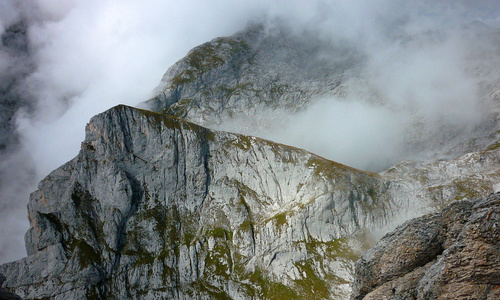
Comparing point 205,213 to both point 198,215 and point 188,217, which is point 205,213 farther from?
point 188,217

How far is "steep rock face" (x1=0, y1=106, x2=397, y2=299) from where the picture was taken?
12719 centimetres

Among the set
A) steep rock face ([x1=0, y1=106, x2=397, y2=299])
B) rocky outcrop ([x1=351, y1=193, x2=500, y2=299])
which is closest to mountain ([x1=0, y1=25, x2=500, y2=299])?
steep rock face ([x1=0, y1=106, x2=397, y2=299])

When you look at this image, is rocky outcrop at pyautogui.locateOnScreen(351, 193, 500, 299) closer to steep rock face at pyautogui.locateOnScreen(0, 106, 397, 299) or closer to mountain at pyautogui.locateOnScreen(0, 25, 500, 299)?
mountain at pyautogui.locateOnScreen(0, 25, 500, 299)

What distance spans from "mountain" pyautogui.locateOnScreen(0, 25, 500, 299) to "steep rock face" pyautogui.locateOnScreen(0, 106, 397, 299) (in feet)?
1.54

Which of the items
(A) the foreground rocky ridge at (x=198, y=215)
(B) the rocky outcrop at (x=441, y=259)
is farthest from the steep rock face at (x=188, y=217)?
(B) the rocky outcrop at (x=441, y=259)

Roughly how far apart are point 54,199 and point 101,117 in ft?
141

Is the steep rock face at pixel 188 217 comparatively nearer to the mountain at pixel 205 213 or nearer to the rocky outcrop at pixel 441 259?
the mountain at pixel 205 213

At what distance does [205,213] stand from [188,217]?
27.1ft

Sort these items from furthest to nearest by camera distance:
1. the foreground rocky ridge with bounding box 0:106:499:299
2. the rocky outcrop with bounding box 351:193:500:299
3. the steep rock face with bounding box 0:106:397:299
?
the foreground rocky ridge with bounding box 0:106:499:299 < the steep rock face with bounding box 0:106:397:299 < the rocky outcrop with bounding box 351:193:500:299

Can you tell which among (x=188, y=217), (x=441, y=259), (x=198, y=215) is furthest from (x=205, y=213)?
(x=441, y=259)

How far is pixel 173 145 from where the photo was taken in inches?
6294

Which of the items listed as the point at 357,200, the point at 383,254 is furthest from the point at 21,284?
the point at 383,254

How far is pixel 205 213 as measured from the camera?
15250 cm

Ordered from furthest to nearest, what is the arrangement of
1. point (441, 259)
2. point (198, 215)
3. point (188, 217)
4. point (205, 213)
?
point (198, 215)
point (205, 213)
point (188, 217)
point (441, 259)
